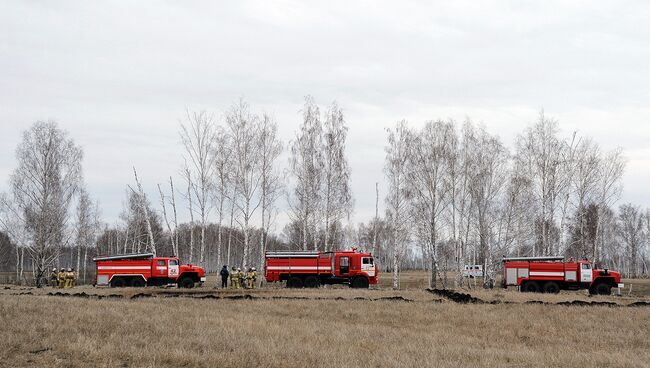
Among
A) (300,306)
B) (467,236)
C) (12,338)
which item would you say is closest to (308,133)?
(467,236)

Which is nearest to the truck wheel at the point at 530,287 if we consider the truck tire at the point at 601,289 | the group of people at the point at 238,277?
the truck tire at the point at 601,289

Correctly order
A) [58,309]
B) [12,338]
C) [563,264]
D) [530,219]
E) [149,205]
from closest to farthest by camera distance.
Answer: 1. [12,338]
2. [58,309]
3. [563,264]
4. [530,219]
5. [149,205]

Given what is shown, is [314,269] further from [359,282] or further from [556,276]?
[556,276]

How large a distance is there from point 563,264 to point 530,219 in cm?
866

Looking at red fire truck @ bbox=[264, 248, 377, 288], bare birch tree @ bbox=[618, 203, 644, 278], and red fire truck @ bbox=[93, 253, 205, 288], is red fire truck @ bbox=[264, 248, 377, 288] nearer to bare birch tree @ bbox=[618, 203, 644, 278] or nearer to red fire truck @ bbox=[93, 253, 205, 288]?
red fire truck @ bbox=[93, 253, 205, 288]

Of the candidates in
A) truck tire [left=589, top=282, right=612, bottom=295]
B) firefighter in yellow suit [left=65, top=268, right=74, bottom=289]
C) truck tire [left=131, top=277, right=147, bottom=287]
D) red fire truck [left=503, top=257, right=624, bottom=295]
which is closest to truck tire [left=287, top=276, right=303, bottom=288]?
truck tire [left=131, top=277, right=147, bottom=287]

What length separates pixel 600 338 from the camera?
17.4m

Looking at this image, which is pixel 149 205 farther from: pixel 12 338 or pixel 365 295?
pixel 12 338

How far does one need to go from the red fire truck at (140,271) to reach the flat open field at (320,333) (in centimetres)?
1110

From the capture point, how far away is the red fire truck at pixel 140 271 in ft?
115

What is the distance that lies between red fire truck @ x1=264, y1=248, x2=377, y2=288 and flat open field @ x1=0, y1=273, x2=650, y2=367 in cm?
1086

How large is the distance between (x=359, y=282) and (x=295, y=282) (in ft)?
12.9

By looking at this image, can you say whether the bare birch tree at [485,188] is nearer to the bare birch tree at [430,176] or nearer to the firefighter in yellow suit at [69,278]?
the bare birch tree at [430,176]

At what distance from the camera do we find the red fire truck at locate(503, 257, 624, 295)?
34.6 meters
